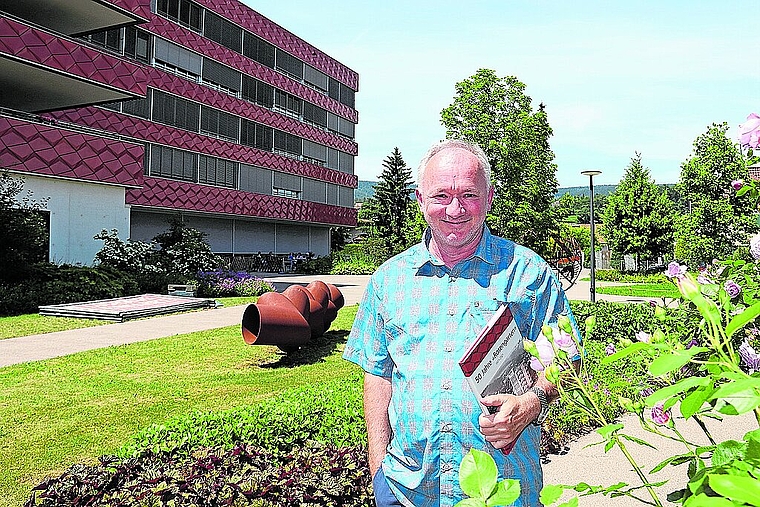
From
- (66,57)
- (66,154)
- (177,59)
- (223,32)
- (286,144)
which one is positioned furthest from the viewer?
(286,144)

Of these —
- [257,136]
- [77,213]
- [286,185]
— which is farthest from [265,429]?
[286,185]

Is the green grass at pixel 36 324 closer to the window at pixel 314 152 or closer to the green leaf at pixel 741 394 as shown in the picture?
the green leaf at pixel 741 394

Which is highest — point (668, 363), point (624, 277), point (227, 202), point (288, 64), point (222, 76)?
point (288, 64)

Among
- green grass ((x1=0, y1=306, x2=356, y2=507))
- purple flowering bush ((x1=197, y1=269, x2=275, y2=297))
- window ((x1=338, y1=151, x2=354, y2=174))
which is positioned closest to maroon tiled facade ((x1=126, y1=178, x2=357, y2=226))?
window ((x1=338, y1=151, x2=354, y2=174))

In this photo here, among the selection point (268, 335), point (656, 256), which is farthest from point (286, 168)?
point (268, 335)

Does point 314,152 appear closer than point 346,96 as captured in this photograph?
Yes

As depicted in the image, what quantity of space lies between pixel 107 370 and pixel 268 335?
2.26 metres

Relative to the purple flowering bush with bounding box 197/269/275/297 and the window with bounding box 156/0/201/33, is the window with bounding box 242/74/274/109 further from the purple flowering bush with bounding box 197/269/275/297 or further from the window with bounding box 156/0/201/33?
the purple flowering bush with bounding box 197/269/275/297

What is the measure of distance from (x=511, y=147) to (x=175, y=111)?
54.3 feet

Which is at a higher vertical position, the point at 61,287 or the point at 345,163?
the point at 345,163

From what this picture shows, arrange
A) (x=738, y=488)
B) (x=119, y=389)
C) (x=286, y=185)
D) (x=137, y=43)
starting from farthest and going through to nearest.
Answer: (x=286, y=185), (x=137, y=43), (x=119, y=389), (x=738, y=488)

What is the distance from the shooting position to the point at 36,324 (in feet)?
48.1

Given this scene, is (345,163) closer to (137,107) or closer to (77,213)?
(137,107)

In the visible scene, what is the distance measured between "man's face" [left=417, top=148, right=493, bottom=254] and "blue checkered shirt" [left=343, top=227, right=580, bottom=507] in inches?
4.1
